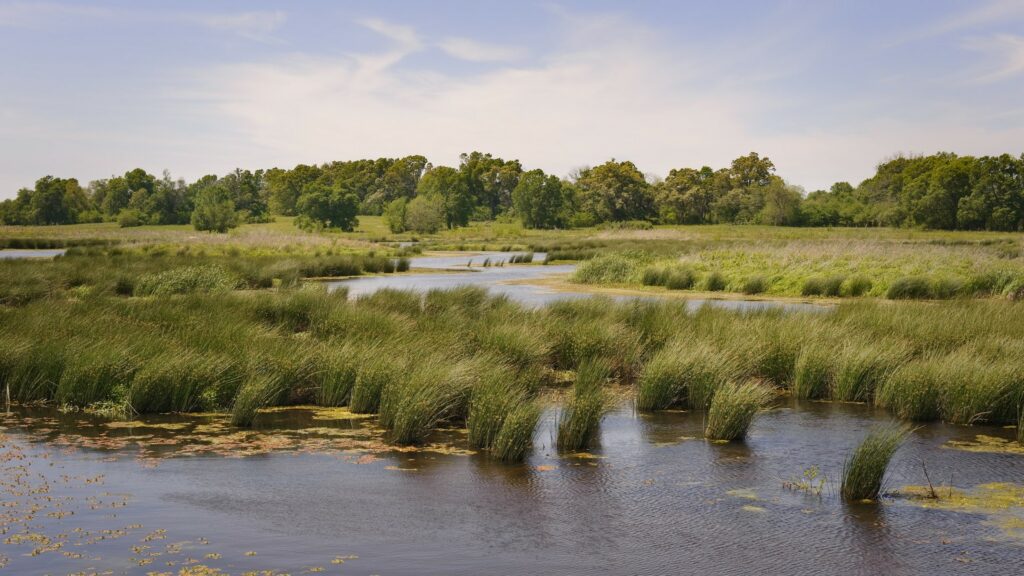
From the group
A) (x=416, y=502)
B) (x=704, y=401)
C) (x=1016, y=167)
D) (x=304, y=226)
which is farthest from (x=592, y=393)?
(x=304, y=226)

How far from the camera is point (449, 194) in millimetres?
138375

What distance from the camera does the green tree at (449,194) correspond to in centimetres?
13562

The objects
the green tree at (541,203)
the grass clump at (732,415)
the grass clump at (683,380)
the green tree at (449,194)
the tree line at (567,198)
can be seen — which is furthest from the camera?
the green tree at (449,194)

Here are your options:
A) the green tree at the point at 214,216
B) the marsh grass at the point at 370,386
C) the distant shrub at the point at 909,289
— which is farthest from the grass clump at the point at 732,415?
the green tree at the point at 214,216

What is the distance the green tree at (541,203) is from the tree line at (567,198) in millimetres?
187

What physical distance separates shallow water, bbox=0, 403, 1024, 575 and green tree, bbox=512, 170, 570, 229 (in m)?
116

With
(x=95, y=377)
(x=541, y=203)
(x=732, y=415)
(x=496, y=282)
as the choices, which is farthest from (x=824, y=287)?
(x=541, y=203)

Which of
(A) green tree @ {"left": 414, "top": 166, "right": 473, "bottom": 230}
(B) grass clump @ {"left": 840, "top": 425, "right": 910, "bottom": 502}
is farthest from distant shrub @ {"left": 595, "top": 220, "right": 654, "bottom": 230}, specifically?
(B) grass clump @ {"left": 840, "top": 425, "right": 910, "bottom": 502}

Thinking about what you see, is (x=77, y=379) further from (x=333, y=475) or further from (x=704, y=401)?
(x=704, y=401)

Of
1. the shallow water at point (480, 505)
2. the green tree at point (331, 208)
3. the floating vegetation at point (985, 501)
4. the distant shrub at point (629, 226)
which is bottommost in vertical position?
the shallow water at point (480, 505)

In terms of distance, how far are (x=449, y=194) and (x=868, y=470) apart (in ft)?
430

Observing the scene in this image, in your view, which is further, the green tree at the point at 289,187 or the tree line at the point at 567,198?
the green tree at the point at 289,187

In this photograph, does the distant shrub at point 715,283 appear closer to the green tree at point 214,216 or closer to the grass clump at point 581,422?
the grass clump at point 581,422

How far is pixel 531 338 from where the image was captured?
16.2 metres
